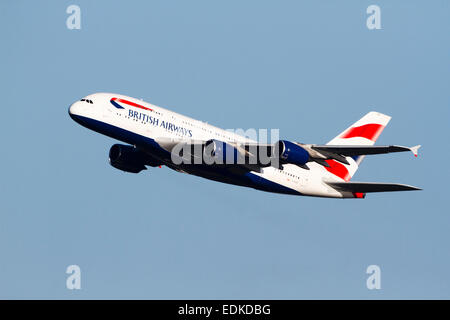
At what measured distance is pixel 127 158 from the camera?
57031mm

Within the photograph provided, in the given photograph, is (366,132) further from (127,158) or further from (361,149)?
(127,158)

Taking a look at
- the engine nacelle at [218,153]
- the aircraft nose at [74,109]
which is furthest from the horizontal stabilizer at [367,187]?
the aircraft nose at [74,109]

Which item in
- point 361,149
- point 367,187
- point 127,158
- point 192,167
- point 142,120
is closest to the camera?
point 361,149

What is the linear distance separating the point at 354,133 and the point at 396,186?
→ 1260cm

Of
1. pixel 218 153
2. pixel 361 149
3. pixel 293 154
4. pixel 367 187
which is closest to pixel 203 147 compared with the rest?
pixel 218 153

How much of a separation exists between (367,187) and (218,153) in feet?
37.4

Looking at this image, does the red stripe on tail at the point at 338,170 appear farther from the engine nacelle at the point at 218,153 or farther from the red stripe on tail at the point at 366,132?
the engine nacelle at the point at 218,153

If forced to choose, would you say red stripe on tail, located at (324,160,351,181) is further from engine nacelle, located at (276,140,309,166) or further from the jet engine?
the jet engine

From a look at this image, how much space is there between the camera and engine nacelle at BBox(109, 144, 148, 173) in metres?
56.9

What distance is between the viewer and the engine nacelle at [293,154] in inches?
1960

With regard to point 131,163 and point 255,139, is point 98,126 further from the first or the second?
point 255,139

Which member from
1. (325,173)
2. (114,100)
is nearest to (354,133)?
(325,173)

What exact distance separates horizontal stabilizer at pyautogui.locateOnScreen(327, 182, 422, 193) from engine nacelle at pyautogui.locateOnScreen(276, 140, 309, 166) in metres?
5.60

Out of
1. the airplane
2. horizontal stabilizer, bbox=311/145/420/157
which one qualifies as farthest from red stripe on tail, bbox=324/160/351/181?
horizontal stabilizer, bbox=311/145/420/157
